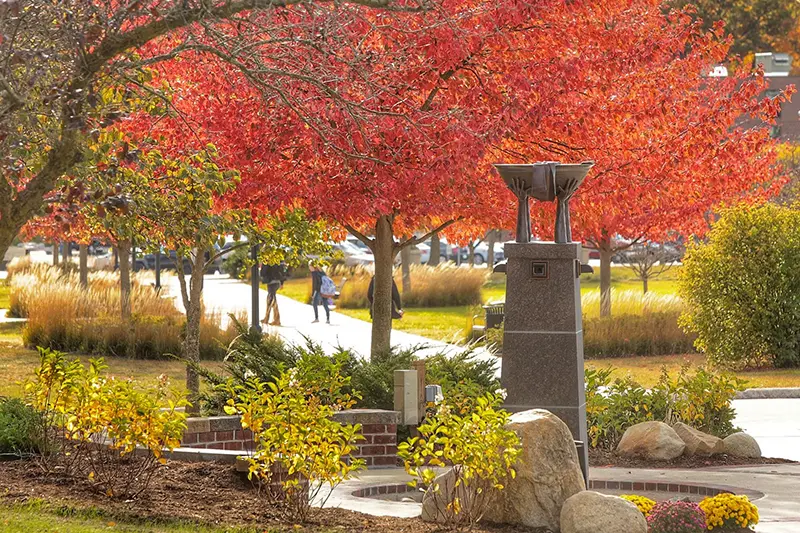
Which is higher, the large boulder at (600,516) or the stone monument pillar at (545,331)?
the stone monument pillar at (545,331)

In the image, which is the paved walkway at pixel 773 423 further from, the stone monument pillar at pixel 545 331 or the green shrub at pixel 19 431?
the green shrub at pixel 19 431

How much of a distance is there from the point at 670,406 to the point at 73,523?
24.5ft

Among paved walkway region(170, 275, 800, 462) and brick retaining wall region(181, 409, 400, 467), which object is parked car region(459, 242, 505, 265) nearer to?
paved walkway region(170, 275, 800, 462)

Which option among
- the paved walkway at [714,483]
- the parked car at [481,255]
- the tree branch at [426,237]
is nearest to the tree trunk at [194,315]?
the tree branch at [426,237]

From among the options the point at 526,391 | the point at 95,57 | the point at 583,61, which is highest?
the point at 583,61

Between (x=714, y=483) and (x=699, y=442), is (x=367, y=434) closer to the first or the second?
(x=699, y=442)

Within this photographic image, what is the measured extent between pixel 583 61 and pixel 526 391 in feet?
14.1

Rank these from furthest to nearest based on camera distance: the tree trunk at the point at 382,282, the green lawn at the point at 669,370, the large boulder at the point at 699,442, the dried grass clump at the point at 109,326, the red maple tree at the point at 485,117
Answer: the dried grass clump at the point at 109,326, the green lawn at the point at 669,370, the tree trunk at the point at 382,282, the large boulder at the point at 699,442, the red maple tree at the point at 485,117

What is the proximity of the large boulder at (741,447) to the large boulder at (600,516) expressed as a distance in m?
4.85

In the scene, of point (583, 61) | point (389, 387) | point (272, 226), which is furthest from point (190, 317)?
point (583, 61)

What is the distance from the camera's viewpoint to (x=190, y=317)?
16.0 m

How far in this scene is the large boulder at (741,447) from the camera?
41.0ft

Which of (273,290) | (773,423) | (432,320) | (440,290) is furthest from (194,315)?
(440,290)

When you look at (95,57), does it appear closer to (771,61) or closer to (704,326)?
(704,326)
